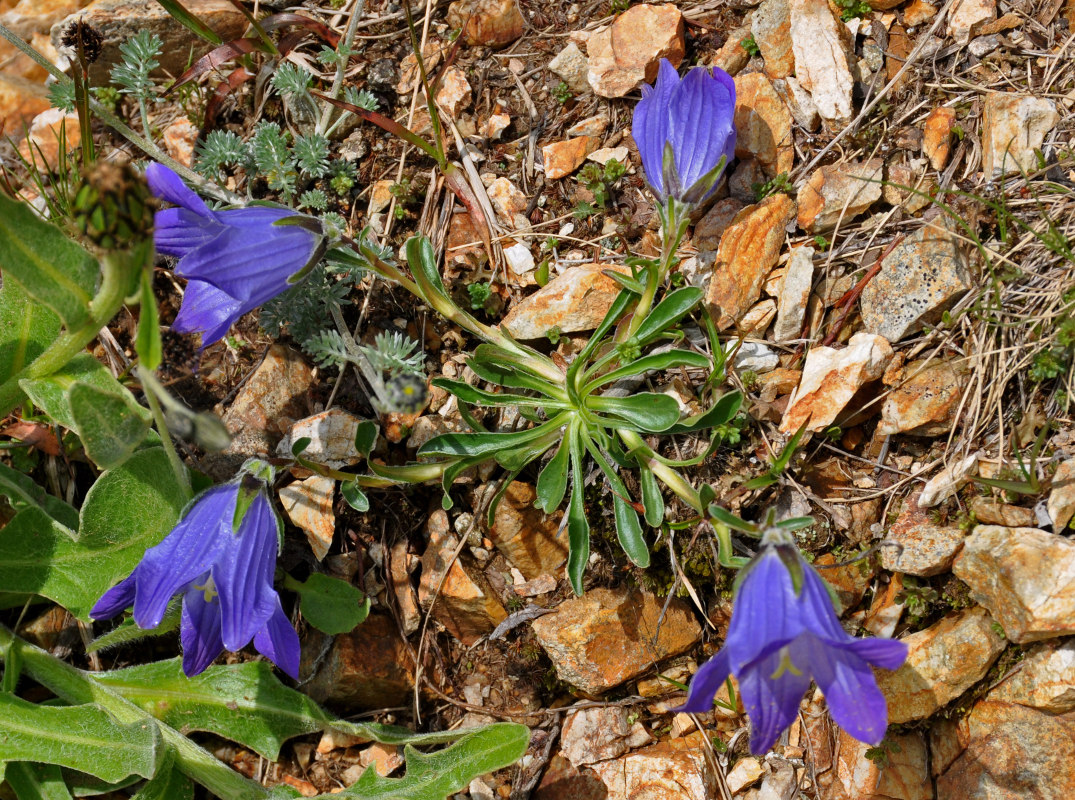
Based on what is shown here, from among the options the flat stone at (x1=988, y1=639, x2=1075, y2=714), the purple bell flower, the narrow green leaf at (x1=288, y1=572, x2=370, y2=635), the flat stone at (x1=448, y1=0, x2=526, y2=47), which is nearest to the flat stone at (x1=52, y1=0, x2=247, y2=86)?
the flat stone at (x1=448, y1=0, x2=526, y2=47)

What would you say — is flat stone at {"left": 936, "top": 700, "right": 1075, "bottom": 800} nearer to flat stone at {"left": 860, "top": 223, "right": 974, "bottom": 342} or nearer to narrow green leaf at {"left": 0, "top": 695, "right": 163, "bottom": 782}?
flat stone at {"left": 860, "top": 223, "right": 974, "bottom": 342}

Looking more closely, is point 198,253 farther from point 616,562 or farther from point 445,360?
point 616,562

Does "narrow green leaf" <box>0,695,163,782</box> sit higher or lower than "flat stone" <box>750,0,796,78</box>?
lower

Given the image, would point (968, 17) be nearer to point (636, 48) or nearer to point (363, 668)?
point (636, 48)

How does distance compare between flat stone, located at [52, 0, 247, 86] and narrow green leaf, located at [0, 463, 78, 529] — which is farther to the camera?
flat stone, located at [52, 0, 247, 86]

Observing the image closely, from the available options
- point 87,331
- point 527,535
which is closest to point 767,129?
point 527,535

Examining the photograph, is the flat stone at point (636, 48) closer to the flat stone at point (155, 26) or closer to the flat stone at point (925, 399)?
the flat stone at point (925, 399)
